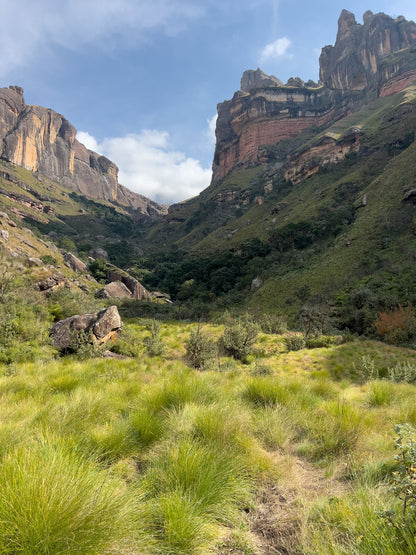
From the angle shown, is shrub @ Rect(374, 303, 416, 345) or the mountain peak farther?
the mountain peak

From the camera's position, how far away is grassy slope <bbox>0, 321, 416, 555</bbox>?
1.45 metres

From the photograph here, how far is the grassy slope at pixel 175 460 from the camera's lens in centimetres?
145

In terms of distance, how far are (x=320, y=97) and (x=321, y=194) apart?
94.1 meters

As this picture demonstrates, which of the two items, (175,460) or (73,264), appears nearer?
(175,460)

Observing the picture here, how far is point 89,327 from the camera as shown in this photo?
35.9 ft

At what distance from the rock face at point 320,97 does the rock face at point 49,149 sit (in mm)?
83715

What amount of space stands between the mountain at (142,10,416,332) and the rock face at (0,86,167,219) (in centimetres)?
6967

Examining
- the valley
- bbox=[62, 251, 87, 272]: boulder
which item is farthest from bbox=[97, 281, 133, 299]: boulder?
bbox=[62, 251, 87, 272]: boulder

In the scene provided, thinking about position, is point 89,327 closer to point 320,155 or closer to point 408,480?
point 408,480

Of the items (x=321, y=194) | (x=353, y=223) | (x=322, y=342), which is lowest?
(x=322, y=342)

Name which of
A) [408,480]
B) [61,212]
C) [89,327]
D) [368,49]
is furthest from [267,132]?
[408,480]

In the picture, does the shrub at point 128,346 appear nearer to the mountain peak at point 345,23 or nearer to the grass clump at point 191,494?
the grass clump at point 191,494

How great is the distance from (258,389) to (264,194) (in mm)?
83653

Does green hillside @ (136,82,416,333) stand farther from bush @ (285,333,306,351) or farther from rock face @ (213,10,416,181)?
rock face @ (213,10,416,181)
